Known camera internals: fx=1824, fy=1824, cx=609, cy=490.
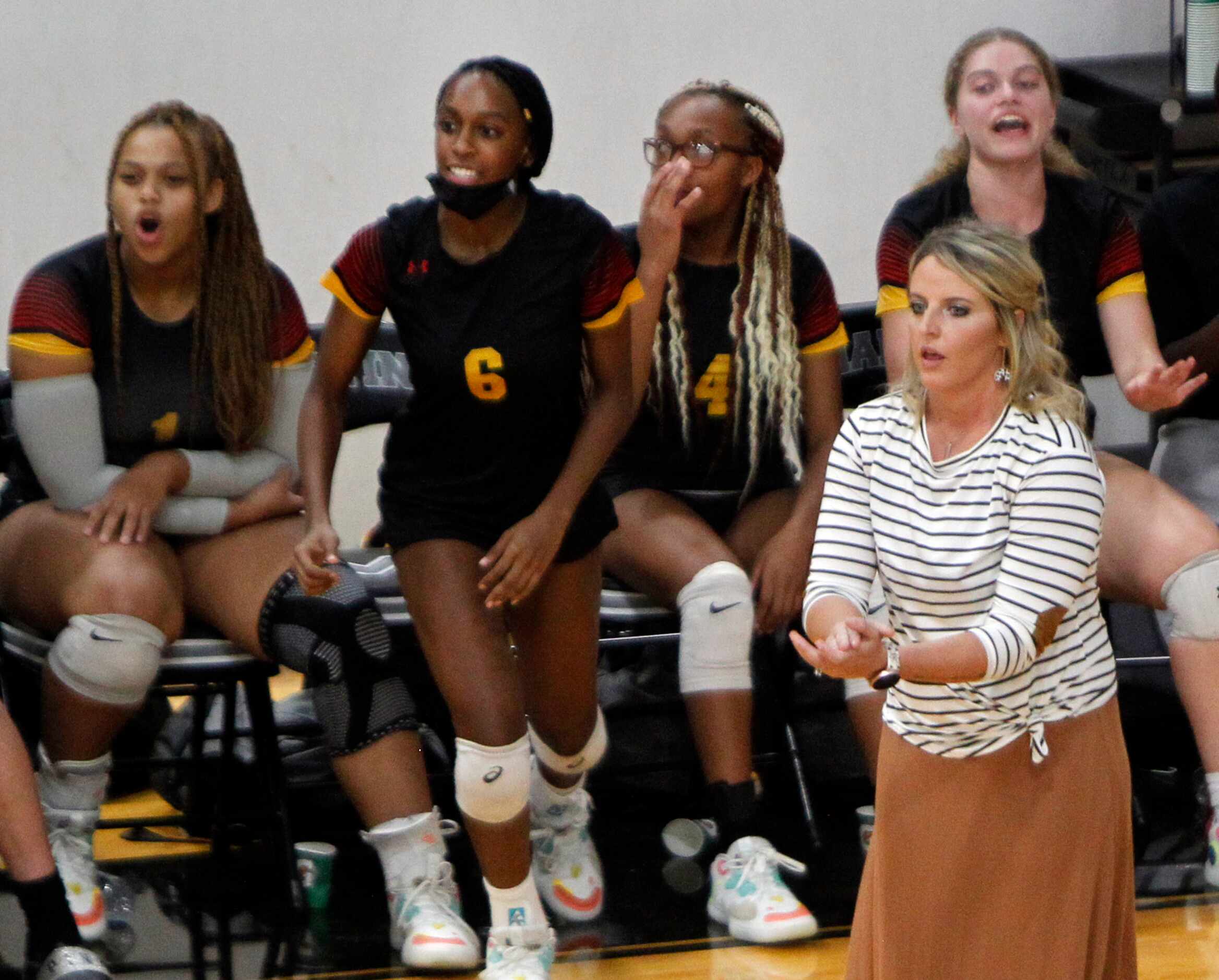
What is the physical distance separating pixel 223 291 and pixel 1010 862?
6.08 ft

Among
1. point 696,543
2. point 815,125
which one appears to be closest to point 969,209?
point 696,543

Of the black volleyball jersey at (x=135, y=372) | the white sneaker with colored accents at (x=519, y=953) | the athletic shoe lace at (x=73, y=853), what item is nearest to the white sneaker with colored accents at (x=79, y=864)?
the athletic shoe lace at (x=73, y=853)

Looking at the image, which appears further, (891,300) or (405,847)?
(891,300)

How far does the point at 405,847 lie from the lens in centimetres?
314

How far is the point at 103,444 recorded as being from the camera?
3.36 metres

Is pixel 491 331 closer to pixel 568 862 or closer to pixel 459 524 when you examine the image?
pixel 459 524

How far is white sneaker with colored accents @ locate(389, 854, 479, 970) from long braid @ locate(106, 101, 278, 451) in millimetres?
886

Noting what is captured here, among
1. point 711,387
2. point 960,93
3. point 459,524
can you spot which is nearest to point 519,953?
point 459,524

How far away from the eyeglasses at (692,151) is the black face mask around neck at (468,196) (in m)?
0.59

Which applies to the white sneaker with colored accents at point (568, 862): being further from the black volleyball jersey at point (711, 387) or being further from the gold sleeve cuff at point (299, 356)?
the gold sleeve cuff at point (299, 356)

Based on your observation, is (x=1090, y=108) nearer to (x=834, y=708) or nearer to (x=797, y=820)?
(x=834, y=708)

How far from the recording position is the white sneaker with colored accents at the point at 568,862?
330 cm

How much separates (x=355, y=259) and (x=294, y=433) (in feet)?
1.75

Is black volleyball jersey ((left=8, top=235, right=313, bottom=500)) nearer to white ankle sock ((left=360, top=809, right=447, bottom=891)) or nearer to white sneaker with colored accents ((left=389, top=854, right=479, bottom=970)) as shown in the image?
white ankle sock ((left=360, top=809, right=447, bottom=891))
